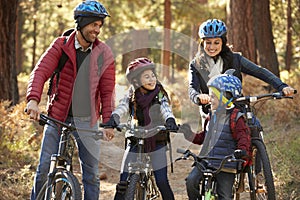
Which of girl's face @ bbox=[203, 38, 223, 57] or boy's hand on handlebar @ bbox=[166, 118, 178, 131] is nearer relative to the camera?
boy's hand on handlebar @ bbox=[166, 118, 178, 131]

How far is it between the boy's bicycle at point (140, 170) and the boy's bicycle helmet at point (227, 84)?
688mm

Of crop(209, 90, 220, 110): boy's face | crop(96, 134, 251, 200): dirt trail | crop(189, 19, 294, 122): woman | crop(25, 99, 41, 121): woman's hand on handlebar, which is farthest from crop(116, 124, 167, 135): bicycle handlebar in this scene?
crop(96, 134, 251, 200): dirt trail

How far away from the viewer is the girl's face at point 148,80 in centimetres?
625

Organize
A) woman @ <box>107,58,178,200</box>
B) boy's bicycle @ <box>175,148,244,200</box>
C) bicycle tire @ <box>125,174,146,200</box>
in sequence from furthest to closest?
woman @ <box>107,58,178,200</box>, bicycle tire @ <box>125,174,146,200</box>, boy's bicycle @ <box>175,148,244,200</box>

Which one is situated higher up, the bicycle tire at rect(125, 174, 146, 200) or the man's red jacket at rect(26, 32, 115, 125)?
the man's red jacket at rect(26, 32, 115, 125)

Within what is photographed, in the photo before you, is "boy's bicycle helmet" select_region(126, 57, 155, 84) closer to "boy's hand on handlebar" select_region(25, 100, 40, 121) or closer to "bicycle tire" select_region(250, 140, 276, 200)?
"boy's hand on handlebar" select_region(25, 100, 40, 121)

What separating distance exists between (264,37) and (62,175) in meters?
13.1

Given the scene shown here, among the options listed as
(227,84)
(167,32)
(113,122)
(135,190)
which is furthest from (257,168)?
(167,32)

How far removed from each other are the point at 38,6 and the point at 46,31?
903 centimetres

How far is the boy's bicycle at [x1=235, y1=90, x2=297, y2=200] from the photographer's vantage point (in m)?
6.19

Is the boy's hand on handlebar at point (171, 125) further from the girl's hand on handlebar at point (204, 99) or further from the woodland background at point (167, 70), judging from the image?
the woodland background at point (167, 70)

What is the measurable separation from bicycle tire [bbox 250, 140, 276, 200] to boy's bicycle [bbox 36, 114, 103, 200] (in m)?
1.84

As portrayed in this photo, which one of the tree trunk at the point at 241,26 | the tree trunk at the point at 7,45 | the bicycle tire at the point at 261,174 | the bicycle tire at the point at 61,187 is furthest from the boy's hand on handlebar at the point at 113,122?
the tree trunk at the point at 241,26

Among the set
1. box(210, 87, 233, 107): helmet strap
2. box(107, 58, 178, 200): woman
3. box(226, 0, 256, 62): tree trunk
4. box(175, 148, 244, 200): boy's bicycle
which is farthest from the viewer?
box(226, 0, 256, 62): tree trunk
